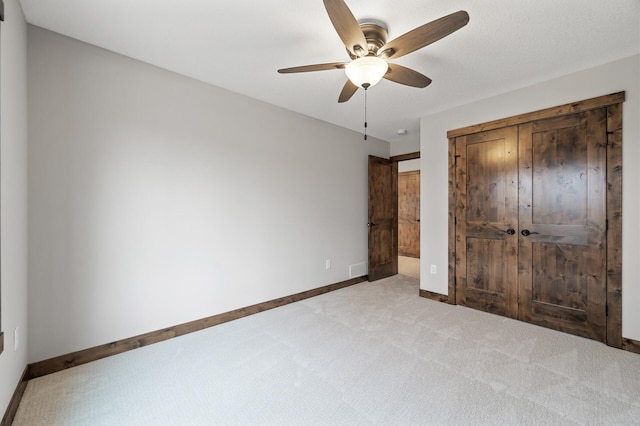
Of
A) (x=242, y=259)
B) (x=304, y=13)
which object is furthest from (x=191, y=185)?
(x=304, y=13)

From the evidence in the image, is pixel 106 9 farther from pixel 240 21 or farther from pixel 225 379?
pixel 225 379

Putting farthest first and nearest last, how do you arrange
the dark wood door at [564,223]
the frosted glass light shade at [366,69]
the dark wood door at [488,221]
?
the dark wood door at [488,221] → the dark wood door at [564,223] → the frosted glass light shade at [366,69]

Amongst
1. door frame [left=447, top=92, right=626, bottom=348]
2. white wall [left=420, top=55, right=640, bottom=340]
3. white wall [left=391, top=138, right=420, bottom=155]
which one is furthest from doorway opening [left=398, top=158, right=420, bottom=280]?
door frame [left=447, top=92, right=626, bottom=348]

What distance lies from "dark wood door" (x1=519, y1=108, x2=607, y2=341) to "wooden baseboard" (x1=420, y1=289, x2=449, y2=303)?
2.59ft

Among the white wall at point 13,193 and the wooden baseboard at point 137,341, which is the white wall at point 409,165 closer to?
the wooden baseboard at point 137,341

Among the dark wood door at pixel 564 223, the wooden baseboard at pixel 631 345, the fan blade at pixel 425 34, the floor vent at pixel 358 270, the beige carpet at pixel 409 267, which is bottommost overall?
the beige carpet at pixel 409 267

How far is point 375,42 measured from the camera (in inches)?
74.2

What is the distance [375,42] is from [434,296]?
9.89 ft

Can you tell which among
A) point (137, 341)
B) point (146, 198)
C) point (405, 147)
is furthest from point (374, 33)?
point (405, 147)

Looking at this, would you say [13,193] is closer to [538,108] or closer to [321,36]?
[321,36]

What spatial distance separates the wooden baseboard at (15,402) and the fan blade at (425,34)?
296cm

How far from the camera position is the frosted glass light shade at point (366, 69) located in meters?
1.73

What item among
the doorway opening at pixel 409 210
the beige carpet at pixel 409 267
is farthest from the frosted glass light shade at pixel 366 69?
the doorway opening at pixel 409 210

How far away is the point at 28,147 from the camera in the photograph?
6.27ft
